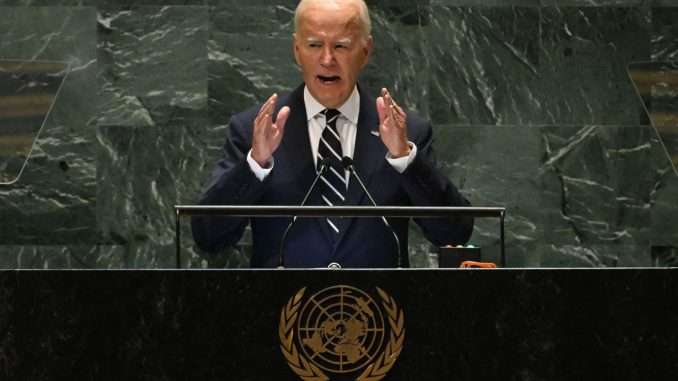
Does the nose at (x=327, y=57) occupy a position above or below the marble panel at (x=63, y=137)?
above

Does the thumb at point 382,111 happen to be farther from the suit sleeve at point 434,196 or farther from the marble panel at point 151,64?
the marble panel at point 151,64

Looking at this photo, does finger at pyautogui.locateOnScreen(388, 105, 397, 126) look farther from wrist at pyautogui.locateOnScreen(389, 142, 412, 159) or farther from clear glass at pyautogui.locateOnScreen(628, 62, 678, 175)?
clear glass at pyautogui.locateOnScreen(628, 62, 678, 175)

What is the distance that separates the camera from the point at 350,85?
→ 174 inches

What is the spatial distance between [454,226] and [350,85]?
0.67 metres

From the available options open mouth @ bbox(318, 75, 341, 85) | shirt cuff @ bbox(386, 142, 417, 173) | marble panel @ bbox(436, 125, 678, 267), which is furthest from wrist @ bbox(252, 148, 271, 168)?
marble panel @ bbox(436, 125, 678, 267)

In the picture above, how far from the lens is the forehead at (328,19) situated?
4387 millimetres

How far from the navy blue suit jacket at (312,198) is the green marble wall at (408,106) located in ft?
4.70

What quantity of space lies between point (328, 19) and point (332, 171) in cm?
58

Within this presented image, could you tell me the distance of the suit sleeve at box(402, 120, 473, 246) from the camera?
13.2 feet

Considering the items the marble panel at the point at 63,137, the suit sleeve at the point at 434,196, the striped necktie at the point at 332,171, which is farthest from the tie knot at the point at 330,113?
the marble panel at the point at 63,137

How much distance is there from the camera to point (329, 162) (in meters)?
3.88
